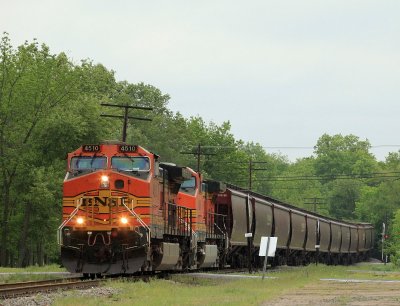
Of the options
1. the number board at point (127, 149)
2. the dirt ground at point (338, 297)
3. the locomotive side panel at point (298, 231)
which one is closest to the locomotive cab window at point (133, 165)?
the number board at point (127, 149)

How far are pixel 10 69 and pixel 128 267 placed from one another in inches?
1268

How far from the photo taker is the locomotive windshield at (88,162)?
1097 inches

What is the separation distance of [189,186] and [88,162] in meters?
8.70

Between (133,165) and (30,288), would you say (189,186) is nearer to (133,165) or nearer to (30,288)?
(133,165)

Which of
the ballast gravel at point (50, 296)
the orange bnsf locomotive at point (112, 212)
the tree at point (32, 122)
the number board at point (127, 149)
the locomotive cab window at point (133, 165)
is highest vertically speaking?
the tree at point (32, 122)

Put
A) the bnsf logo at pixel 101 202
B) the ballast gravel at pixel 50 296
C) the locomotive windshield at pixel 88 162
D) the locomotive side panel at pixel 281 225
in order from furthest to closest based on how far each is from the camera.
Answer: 1. the locomotive side panel at pixel 281 225
2. the locomotive windshield at pixel 88 162
3. the bnsf logo at pixel 101 202
4. the ballast gravel at pixel 50 296

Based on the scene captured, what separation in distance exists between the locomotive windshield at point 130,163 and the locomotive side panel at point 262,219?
67.4 feet

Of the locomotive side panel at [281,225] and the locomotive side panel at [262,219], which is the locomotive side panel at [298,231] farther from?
the locomotive side panel at [262,219]

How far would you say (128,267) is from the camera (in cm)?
2708

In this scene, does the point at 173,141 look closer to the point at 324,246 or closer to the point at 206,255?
the point at 324,246

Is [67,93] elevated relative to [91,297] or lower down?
elevated

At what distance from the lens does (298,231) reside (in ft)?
193

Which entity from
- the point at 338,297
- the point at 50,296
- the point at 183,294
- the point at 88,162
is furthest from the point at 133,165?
the point at 338,297

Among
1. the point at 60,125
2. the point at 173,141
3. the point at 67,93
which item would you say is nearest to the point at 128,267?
the point at 60,125
